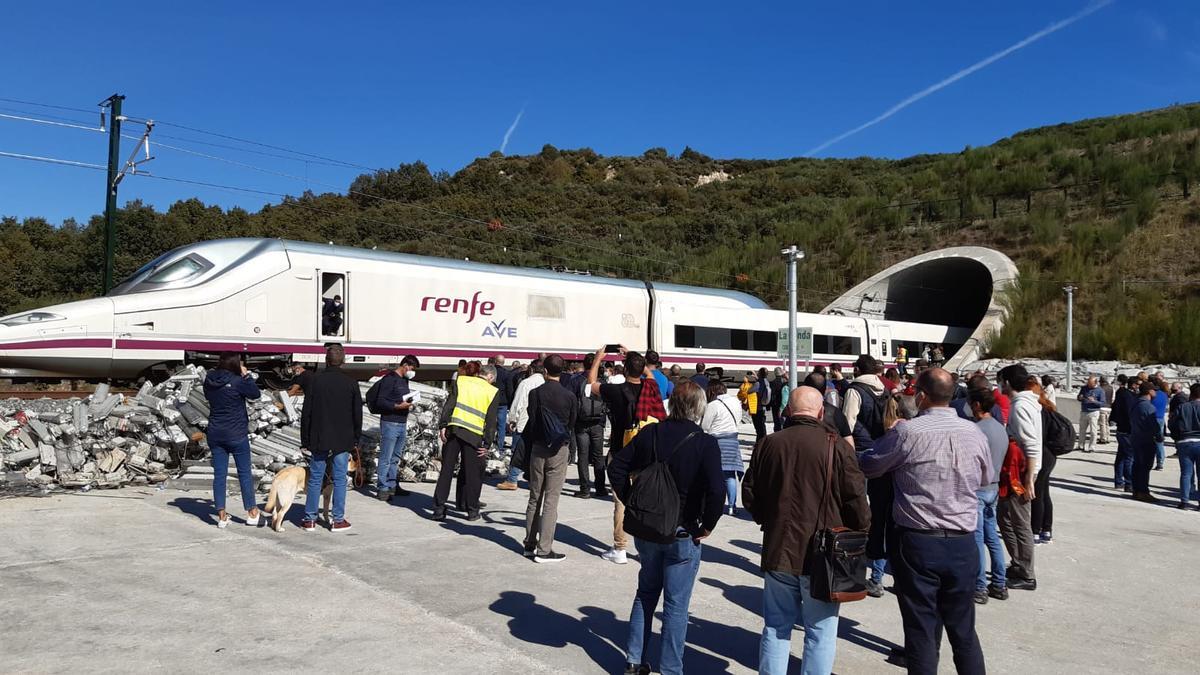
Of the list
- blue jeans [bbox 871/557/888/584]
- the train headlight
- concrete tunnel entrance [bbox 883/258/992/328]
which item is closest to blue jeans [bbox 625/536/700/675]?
blue jeans [bbox 871/557/888/584]

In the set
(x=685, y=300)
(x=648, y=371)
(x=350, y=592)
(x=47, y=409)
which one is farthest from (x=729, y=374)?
(x=350, y=592)

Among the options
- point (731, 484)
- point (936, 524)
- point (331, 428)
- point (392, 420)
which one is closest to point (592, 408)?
point (731, 484)

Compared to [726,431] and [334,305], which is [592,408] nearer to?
[726,431]

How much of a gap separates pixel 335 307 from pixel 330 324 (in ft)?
1.20

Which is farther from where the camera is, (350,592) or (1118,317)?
(1118,317)

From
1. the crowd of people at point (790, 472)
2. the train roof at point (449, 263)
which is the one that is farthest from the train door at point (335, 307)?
the crowd of people at point (790, 472)

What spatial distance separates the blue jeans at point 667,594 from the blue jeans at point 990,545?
281 cm

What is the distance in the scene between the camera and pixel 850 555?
3701 mm

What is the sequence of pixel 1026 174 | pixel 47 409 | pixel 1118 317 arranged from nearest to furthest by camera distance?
pixel 47 409, pixel 1118 317, pixel 1026 174

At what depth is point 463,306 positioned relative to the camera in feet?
59.7

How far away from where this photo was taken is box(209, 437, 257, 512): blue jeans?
289 inches

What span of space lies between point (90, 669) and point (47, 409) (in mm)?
7218

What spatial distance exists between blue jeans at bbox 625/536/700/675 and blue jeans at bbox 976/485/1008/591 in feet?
9.23

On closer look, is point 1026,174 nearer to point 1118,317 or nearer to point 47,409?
point 1118,317
